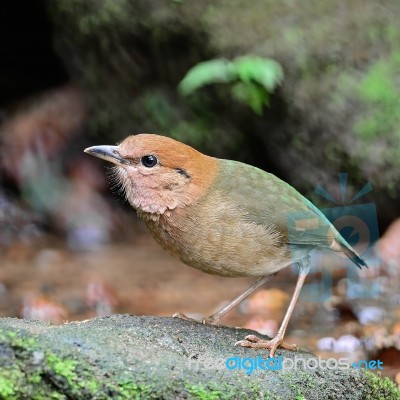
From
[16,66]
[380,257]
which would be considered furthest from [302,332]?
[16,66]

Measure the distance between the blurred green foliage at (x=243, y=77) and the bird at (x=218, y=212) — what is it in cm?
361

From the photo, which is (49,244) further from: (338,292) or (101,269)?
(338,292)

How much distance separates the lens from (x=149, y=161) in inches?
168

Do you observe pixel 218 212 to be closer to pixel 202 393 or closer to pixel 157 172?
pixel 157 172

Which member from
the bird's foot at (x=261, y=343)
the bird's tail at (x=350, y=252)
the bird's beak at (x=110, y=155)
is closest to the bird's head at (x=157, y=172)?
the bird's beak at (x=110, y=155)

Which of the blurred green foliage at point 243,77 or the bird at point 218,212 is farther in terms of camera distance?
the blurred green foliage at point 243,77

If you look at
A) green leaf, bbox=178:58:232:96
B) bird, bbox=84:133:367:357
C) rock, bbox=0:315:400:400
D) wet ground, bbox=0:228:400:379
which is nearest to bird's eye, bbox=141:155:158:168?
bird, bbox=84:133:367:357

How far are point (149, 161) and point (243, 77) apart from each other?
386 centimetres

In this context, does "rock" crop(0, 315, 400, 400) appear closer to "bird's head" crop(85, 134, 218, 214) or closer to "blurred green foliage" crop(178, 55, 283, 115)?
"bird's head" crop(85, 134, 218, 214)

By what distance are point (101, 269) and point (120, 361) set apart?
5.44 m

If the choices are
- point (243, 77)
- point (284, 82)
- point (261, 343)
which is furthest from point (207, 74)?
point (261, 343)

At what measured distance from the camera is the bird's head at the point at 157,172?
420cm

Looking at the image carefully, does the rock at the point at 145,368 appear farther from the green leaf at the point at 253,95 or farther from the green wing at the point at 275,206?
the green leaf at the point at 253,95

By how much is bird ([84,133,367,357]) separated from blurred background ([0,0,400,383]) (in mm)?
1915
